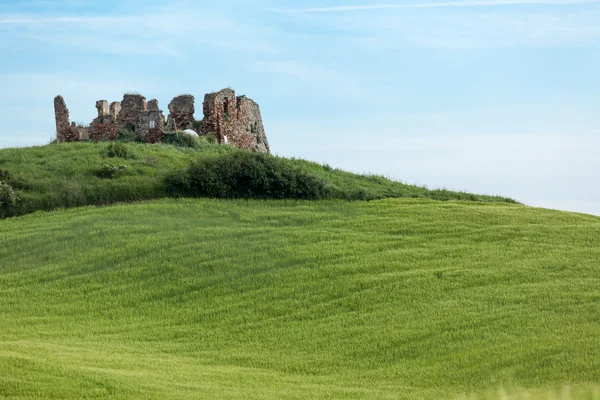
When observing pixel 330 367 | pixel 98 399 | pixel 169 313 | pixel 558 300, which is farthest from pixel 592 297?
pixel 98 399

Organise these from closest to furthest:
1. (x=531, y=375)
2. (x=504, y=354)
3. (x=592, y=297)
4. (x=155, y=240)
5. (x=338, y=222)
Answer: (x=531, y=375) → (x=504, y=354) → (x=592, y=297) → (x=155, y=240) → (x=338, y=222)

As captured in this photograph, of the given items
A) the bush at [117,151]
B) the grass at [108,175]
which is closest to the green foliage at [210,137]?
the grass at [108,175]

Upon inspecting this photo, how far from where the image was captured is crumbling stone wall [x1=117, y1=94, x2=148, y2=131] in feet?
152

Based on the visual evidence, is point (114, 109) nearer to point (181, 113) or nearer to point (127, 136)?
point (127, 136)

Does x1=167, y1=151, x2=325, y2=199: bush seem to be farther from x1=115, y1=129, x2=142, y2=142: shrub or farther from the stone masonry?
the stone masonry

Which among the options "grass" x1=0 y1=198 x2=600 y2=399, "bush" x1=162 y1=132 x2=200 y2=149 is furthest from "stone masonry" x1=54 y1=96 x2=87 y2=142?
"grass" x1=0 y1=198 x2=600 y2=399

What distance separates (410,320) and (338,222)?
11.8 meters

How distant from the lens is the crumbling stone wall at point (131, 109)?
1822 inches

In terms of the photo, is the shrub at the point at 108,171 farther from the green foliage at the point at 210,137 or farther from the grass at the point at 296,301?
the green foliage at the point at 210,137

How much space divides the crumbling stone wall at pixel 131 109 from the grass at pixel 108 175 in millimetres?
3808

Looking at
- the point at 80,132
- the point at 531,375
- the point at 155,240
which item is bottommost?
the point at 531,375

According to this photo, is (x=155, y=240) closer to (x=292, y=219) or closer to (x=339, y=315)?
(x=292, y=219)

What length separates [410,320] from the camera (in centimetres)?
1911

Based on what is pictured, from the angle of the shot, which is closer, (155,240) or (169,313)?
(169,313)
